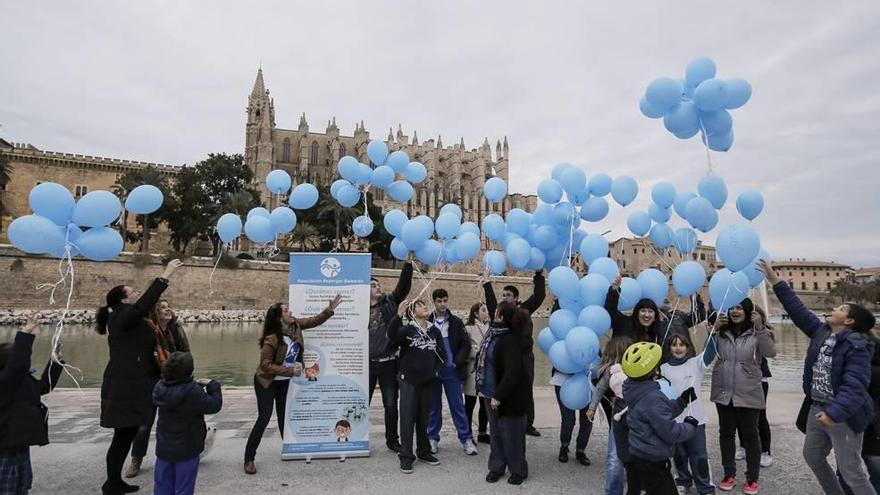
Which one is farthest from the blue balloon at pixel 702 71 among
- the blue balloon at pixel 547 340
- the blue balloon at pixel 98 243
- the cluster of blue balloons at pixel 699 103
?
the blue balloon at pixel 98 243

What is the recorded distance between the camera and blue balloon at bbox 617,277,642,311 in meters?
4.42

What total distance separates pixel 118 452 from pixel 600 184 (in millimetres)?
5049

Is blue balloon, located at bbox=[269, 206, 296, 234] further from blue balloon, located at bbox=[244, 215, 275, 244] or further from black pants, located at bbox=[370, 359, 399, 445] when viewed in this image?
black pants, located at bbox=[370, 359, 399, 445]

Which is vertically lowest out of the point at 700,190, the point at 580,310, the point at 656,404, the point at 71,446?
the point at 71,446

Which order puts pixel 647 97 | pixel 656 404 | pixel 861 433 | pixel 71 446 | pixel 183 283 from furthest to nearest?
1. pixel 183 283
2. pixel 71 446
3. pixel 647 97
4. pixel 861 433
5. pixel 656 404

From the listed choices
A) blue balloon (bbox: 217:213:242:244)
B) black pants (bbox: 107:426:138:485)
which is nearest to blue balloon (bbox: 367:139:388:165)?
blue balloon (bbox: 217:213:242:244)

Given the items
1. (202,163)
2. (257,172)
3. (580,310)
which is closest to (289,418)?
(580,310)

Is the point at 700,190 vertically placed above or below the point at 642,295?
above

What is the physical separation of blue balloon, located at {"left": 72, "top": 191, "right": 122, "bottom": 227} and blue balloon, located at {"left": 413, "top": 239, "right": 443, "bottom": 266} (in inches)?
115

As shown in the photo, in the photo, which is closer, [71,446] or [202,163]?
[71,446]

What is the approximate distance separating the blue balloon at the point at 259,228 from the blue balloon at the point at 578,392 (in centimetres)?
364

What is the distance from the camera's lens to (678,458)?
4027 mm

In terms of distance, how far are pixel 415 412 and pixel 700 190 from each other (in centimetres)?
336

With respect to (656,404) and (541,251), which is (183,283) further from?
(656,404)
